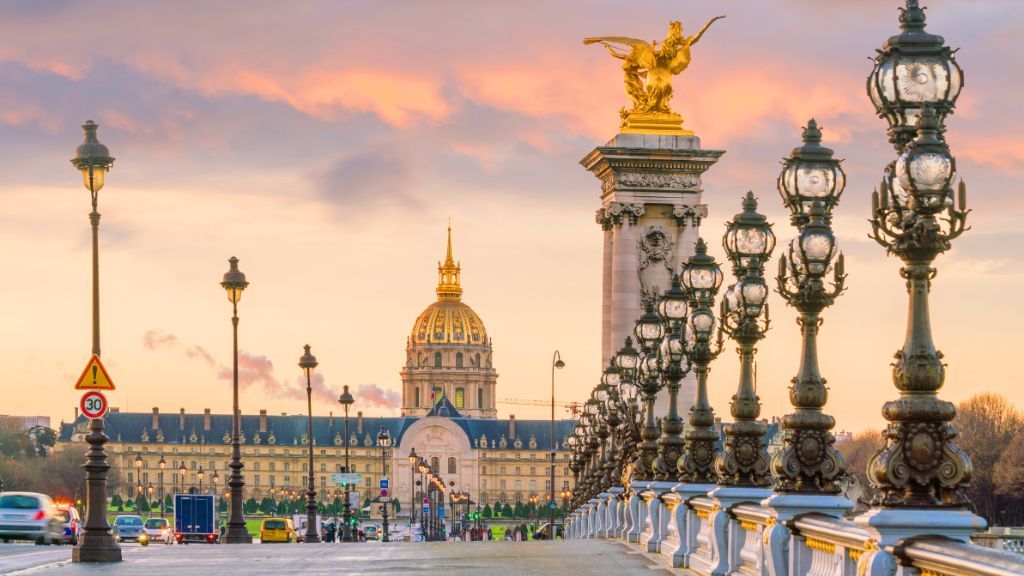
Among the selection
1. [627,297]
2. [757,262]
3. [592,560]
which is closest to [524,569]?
[592,560]

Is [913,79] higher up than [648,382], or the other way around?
[913,79]

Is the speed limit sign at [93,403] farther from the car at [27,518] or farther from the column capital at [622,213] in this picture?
the column capital at [622,213]

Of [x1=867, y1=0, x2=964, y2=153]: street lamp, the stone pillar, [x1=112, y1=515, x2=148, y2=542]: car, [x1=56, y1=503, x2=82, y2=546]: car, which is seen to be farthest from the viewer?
the stone pillar

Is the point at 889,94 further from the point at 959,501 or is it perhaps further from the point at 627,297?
the point at 627,297

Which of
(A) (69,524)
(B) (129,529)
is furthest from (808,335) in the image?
(B) (129,529)

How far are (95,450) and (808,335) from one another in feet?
60.3

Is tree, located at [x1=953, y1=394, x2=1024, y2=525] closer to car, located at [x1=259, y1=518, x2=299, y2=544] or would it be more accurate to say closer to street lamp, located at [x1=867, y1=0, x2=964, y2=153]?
car, located at [x1=259, y1=518, x2=299, y2=544]

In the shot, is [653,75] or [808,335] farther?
[653,75]

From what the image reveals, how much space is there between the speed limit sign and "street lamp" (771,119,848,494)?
56.6 feet

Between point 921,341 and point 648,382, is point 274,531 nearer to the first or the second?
point 648,382

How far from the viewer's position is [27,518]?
52.5m

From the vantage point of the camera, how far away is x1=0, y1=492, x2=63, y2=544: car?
52438mm

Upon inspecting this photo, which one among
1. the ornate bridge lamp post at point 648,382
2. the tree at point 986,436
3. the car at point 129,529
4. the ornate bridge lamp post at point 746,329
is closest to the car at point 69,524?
the car at point 129,529

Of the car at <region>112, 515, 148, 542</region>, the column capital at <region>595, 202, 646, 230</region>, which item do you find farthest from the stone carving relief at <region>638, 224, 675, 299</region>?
the car at <region>112, 515, 148, 542</region>
